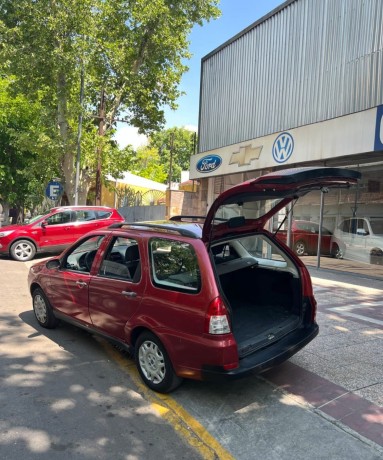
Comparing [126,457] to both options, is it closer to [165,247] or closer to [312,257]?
[165,247]

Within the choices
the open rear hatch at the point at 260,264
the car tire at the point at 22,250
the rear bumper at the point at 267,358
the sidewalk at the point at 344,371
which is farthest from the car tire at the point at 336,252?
the car tire at the point at 22,250

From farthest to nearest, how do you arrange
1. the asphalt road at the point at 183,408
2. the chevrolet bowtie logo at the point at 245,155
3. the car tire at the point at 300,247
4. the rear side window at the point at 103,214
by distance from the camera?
the chevrolet bowtie logo at the point at 245,155
the rear side window at the point at 103,214
the car tire at the point at 300,247
the asphalt road at the point at 183,408

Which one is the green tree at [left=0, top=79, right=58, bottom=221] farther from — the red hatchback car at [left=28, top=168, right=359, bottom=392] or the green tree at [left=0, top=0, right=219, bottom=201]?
the red hatchback car at [left=28, top=168, right=359, bottom=392]

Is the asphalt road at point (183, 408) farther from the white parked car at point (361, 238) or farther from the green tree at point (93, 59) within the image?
the green tree at point (93, 59)

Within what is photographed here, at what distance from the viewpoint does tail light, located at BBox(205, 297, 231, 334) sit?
3.31m

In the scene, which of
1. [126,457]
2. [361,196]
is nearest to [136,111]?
[361,196]

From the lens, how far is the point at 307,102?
12211mm

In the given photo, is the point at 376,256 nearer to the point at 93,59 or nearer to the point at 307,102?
the point at 307,102

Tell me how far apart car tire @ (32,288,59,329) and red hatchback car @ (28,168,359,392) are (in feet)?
0.33

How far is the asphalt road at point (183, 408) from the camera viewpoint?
9.68 feet

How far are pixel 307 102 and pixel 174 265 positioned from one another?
1006 cm

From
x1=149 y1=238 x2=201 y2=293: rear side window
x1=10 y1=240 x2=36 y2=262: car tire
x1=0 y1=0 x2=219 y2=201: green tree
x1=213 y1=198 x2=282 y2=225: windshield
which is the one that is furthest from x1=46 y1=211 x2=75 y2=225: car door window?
x1=149 y1=238 x2=201 y2=293: rear side window

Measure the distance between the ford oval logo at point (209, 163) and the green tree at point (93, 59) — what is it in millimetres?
4472

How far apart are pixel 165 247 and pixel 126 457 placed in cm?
181
